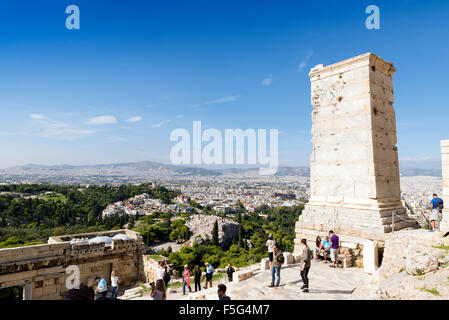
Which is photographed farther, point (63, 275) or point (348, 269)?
point (63, 275)

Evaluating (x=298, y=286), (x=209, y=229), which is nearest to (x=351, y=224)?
(x=298, y=286)

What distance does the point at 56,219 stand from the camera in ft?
162

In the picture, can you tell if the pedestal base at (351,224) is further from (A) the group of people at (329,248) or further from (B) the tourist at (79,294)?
(B) the tourist at (79,294)

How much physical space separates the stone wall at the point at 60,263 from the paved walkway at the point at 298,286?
1080cm

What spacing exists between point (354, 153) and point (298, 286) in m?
4.56

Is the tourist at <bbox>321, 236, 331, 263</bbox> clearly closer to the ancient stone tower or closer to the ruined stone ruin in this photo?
the ancient stone tower

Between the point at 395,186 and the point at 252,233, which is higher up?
the point at 395,186

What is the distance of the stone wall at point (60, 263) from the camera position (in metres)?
12.6

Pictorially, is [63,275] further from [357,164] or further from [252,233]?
[252,233]

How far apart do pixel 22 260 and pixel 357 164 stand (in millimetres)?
15081

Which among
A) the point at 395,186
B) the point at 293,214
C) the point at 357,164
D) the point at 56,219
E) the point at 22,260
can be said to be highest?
the point at 357,164

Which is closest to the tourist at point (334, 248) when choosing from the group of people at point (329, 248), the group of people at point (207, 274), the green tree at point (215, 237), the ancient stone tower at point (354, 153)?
the group of people at point (329, 248)
